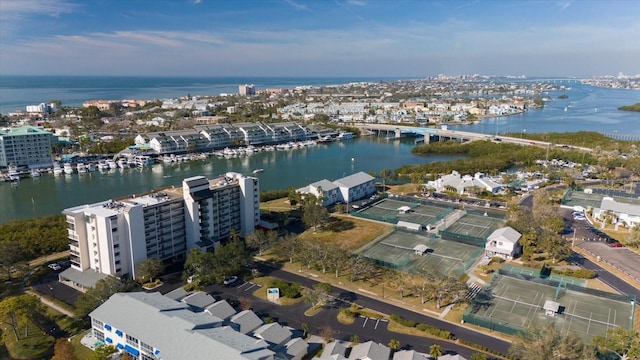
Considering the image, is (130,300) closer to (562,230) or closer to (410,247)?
(410,247)

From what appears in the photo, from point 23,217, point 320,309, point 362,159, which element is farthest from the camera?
point 362,159

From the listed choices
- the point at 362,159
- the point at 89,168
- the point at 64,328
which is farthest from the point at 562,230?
the point at 89,168

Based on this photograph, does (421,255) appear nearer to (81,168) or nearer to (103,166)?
(103,166)

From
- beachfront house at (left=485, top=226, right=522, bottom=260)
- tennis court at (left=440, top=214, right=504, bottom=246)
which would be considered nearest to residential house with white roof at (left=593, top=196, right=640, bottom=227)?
tennis court at (left=440, top=214, right=504, bottom=246)

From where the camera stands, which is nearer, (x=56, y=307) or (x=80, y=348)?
(x=80, y=348)

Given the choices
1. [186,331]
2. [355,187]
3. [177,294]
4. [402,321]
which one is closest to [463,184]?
[355,187]
